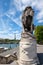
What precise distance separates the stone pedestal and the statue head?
365mm

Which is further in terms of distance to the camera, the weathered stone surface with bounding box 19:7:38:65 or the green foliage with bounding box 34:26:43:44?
the green foliage with bounding box 34:26:43:44

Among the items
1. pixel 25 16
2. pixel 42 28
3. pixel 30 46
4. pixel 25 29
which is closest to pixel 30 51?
pixel 30 46

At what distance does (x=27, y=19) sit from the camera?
7.73m

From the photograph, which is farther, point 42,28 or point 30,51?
point 42,28

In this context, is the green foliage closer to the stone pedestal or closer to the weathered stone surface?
the weathered stone surface

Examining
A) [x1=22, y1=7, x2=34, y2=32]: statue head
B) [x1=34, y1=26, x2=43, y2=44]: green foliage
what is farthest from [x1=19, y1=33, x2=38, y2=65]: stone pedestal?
[x1=34, y1=26, x2=43, y2=44]: green foliage

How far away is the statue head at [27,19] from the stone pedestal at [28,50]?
36 cm

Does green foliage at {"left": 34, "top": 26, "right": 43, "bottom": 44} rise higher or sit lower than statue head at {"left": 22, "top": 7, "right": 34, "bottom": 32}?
lower

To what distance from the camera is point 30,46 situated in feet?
24.3

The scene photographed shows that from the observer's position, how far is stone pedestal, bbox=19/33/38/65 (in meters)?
7.39

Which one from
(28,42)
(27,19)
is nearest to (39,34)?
(27,19)

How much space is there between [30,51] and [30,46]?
229 mm

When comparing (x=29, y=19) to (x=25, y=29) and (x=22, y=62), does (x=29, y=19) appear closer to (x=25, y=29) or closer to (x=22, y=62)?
(x=25, y=29)

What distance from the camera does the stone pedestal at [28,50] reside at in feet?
24.2
